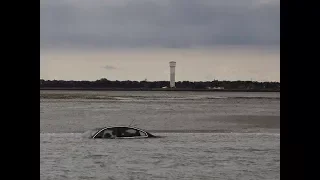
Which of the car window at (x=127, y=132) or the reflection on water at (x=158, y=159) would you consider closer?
the reflection on water at (x=158, y=159)

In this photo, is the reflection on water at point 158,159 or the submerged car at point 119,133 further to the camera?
the submerged car at point 119,133

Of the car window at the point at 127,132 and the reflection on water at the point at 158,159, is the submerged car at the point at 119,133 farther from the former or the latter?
the reflection on water at the point at 158,159

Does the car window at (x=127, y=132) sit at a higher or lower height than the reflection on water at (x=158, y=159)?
higher

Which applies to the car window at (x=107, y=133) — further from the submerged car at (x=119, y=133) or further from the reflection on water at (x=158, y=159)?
the reflection on water at (x=158, y=159)

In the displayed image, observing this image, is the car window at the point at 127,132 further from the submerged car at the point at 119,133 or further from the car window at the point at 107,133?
the car window at the point at 107,133

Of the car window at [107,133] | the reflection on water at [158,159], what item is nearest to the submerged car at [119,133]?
the car window at [107,133]

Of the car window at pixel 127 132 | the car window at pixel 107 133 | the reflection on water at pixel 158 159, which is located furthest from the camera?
the car window at pixel 127 132

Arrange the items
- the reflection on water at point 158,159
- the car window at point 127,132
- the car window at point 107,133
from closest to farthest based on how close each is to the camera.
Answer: the reflection on water at point 158,159
the car window at point 107,133
the car window at point 127,132

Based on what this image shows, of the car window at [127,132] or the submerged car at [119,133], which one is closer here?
the submerged car at [119,133]

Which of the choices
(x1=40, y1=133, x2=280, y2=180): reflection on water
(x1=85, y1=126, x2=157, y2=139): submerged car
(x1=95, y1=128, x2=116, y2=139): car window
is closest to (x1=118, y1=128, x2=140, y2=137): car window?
(x1=85, y1=126, x2=157, y2=139): submerged car

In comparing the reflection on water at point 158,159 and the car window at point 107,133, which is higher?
the car window at point 107,133

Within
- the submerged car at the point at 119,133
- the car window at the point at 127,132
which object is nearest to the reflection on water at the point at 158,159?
the submerged car at the point at 119,133
